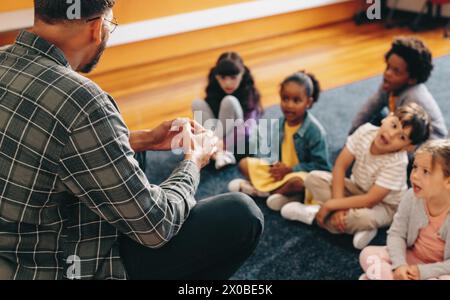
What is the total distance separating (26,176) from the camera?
92 centimetres

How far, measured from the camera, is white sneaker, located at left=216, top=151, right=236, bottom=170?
6.99 feet

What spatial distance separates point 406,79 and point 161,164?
3.12 ft

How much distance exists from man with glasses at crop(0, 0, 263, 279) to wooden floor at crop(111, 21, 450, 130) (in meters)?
1.52

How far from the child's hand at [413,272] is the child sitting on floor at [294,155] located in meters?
0.57

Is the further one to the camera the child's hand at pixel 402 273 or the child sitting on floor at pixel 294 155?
the child sitting on floor at pixel 294 155

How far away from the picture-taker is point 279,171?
6.36 ft

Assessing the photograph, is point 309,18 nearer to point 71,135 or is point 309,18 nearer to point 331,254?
point 331,254

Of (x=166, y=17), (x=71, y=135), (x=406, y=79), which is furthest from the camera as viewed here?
(x=166, y=17)

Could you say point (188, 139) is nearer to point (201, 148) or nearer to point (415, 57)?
point (201, 148)

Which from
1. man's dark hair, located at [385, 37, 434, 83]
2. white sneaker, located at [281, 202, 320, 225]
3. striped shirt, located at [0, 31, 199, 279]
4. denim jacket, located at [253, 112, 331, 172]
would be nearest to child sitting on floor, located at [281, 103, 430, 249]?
white sneaker, located at [281, 202, 320, 225]

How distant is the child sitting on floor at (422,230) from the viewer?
1304 millimetres

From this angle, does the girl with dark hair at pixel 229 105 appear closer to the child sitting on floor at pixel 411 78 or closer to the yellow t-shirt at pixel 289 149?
the yellow t-shirt at pixel 289 149

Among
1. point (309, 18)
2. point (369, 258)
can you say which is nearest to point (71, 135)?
point (369, 258)

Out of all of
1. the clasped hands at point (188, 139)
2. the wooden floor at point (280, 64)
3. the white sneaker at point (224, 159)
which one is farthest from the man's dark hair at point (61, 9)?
the wooden floor at point (280, 64)
